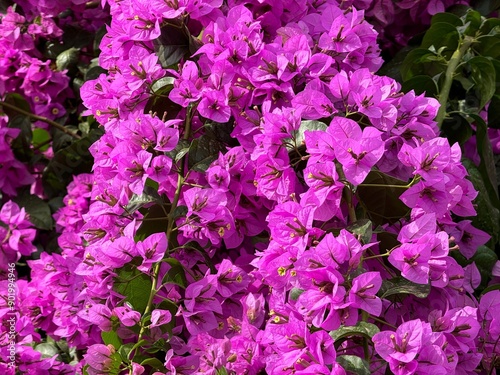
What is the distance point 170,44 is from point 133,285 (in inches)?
13.7

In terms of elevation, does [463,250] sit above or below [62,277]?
above

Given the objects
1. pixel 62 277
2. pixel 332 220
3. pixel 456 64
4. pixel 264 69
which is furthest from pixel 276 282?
pixel 456 64

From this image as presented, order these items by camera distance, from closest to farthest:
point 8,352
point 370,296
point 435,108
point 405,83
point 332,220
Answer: point 370,296 < point 332,220 < point 435,108 < point 8,352 < point 405,83

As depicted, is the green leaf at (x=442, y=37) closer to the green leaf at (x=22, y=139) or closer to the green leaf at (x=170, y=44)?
the green leaf at (x=170, y=44)

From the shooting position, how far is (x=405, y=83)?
1.30 meters

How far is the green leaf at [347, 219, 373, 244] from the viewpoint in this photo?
87 cm

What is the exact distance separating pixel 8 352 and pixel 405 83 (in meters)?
0.76

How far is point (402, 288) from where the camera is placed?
0.87m

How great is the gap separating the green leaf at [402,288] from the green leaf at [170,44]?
44cm

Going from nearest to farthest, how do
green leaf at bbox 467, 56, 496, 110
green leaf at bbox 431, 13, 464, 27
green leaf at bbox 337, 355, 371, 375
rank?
green leaf at bbox 337, 355, 371, 375 → green leaf at bbox 467, 56, 496, 110 → green leaf at bbox 431, 13, 464, 27

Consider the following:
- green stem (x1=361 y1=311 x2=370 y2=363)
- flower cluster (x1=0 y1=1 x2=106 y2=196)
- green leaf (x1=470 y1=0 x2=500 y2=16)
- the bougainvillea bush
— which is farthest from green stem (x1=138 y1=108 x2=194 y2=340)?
green leaf (x1=470 y1=0 x2=500 y2=16)

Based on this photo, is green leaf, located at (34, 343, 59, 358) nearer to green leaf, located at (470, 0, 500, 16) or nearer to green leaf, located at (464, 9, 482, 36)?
green leaf, located at (464, 9, 482, 36)

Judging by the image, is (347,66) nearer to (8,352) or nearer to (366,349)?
(366,349)

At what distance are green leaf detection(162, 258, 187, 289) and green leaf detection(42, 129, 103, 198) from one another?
58 centimetres
